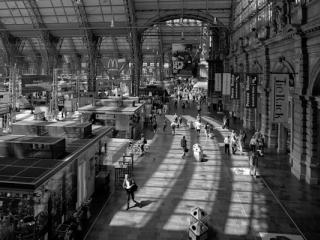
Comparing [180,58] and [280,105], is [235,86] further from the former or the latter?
[280,105]

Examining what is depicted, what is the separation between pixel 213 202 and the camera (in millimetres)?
→ 18344

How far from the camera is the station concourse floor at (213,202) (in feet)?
49.0

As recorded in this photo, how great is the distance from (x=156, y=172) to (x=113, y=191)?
15.4ft

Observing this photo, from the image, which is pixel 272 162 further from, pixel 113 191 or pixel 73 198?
pixel 73 198

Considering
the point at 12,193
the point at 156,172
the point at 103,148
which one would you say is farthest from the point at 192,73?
the point at 12,193

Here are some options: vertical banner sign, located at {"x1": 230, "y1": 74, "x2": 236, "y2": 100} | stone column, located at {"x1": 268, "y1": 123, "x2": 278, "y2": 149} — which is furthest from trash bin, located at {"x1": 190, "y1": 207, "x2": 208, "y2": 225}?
vertical banner sign, located at {"x1": 230, "y1": 74, "x2": 236, "y2": 100}

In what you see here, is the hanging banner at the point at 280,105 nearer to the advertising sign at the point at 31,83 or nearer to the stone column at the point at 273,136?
the stone column at the point at 273,136

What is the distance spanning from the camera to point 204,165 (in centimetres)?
2605

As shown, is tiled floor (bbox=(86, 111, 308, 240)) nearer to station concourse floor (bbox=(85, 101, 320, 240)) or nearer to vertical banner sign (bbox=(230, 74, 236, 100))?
station concourse floor (bbox=(85, 101, 320, 240))

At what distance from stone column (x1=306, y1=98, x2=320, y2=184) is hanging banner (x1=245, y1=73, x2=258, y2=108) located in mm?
7354

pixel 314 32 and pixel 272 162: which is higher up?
pixel 314 32

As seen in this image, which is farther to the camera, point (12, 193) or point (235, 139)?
point (235, 139)

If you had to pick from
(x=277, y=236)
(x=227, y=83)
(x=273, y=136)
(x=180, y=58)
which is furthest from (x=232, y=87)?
(x=277, y=236)

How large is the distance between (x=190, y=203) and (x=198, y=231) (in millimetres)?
4595
